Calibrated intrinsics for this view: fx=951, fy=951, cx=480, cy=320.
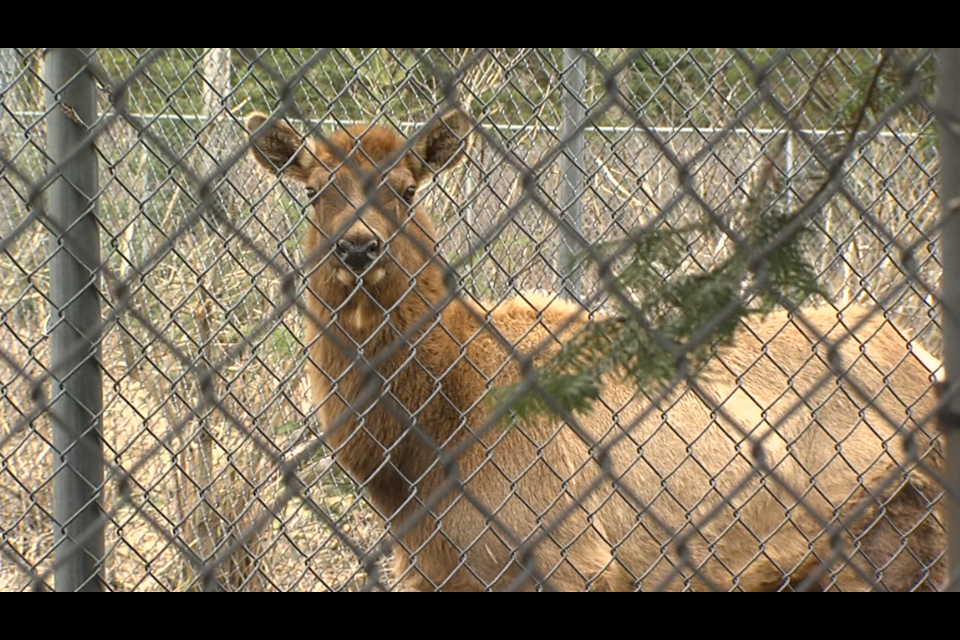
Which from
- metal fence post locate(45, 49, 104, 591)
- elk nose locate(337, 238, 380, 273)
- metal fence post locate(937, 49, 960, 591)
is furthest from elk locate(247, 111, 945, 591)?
metal fence post locate(937, 49, 960, 591)

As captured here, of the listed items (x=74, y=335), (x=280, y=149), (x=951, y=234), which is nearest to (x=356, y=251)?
(x=280, y=149)

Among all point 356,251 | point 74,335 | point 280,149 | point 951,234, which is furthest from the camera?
point 280,149

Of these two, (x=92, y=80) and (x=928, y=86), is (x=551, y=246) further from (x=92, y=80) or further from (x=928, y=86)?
(x=928, y=86)

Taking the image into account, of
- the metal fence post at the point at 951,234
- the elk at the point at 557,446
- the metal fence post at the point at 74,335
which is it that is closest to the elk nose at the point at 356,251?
the elk at the point at 557,446

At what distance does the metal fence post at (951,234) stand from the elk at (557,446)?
96.8 inches

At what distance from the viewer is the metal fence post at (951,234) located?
1.64m

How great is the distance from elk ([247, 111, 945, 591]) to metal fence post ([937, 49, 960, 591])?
2458 mm

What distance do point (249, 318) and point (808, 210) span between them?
453 cm

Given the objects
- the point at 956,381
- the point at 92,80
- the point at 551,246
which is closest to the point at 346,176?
the point at 92,80

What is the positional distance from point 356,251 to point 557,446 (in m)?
1.36

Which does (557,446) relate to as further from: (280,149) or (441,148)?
(280,149)

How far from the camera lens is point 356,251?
4.09 meters

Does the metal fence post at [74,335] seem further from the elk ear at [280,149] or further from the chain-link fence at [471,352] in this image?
the elk ear at [280,149]
